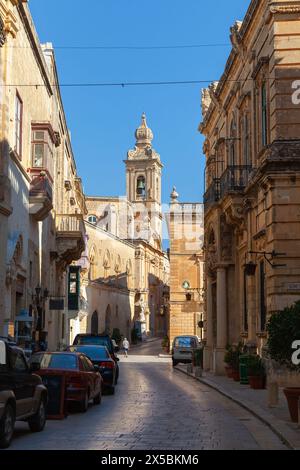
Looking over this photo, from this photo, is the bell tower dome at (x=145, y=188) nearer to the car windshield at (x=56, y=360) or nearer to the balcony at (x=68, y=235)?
the balcony at (x=68, y=235)

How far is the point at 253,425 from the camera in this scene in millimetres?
14438

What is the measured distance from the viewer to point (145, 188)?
4289 inches

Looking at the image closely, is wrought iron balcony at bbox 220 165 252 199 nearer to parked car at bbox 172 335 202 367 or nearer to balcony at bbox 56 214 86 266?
balcony at bbox 56 214 86 266

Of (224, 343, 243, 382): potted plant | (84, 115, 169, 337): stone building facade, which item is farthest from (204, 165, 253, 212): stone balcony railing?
(84, 115, 169, 337): stone building facade

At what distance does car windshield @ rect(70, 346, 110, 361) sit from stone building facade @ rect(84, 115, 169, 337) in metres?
42.2

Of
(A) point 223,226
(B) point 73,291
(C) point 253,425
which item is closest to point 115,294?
(B) point 73,291

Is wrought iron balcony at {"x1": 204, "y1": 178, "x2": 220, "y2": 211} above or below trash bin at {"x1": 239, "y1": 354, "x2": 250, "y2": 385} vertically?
above

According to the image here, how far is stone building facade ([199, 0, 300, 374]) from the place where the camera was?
72.5ft

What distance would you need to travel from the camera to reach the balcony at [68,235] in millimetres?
40250

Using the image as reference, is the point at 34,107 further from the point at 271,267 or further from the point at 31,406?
the point at 31,406

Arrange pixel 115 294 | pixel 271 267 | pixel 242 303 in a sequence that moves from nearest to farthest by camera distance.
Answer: pixel 271 267, pixel 242 303, pixel 115 294

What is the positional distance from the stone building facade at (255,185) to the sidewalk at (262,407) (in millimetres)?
1848

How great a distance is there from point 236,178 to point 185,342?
20.3 m

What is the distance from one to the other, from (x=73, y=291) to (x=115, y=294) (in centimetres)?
3108
